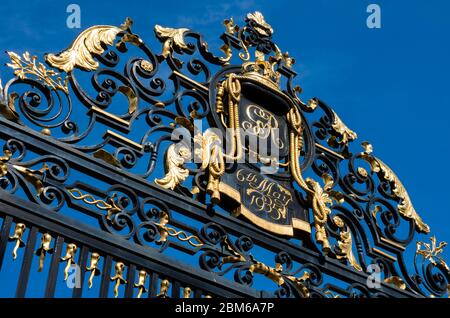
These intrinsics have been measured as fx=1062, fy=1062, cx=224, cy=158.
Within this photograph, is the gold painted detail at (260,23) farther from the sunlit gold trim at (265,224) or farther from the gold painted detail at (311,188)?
the sunlit gold trim at (265,224)

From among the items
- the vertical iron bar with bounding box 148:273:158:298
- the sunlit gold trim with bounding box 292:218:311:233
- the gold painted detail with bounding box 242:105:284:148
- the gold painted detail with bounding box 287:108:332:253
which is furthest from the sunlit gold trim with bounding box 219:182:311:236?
the vertical iron bar with bounding box 148:273:158:298

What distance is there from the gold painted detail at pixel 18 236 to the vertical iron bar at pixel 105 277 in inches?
20.0

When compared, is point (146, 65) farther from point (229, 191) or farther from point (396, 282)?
point (396, 282)

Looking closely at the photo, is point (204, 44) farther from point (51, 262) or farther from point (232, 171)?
point (51, 262)

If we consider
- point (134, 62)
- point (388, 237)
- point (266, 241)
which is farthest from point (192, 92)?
point (388, 237)

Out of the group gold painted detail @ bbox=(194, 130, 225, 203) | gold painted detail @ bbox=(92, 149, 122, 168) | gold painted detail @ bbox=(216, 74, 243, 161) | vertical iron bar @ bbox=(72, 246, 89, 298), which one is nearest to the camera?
vertical iron bar @ bbox=(72, 246, 89, 298)

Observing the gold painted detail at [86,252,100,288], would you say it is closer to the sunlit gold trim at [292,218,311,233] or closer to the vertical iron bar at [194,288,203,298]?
the vertical iron bar at [194,288,203,298]

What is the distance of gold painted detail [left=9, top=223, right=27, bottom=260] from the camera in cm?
589

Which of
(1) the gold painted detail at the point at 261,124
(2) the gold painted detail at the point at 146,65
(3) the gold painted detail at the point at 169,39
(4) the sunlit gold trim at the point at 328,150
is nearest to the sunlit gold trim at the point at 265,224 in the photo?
(1) the gold painted detail at the point at 261,124

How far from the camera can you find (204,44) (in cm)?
800

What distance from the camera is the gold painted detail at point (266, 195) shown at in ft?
23.9

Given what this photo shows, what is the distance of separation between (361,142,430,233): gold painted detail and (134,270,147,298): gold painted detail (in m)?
2.74

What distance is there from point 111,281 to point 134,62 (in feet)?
6.24

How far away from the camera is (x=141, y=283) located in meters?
6.27
